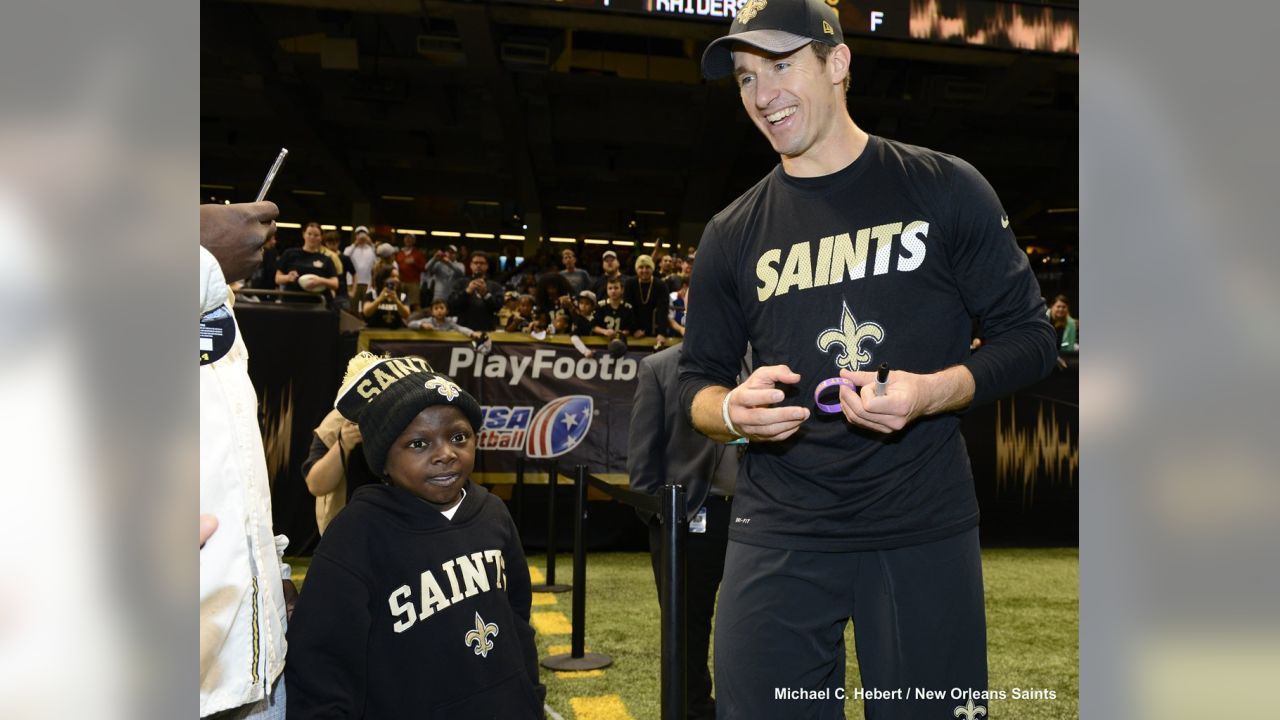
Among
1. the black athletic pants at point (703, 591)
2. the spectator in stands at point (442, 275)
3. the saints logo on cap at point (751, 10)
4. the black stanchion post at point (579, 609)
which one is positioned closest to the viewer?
the saints logo on cap at point (751, 10)

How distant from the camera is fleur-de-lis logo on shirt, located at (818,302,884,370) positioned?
1705 mm

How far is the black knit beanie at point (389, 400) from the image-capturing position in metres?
2.38

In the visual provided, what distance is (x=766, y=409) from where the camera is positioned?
5.22 feet

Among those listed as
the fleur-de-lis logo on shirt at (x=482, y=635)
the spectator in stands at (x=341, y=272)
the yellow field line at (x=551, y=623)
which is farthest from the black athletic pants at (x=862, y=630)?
the spectator in stands at (x=341, y=272)

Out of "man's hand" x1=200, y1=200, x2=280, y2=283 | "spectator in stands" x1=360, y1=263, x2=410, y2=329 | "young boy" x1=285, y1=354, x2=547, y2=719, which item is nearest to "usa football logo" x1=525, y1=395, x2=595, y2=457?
"spectator in stands" x1=360, y1=263, x2=410, y2=329

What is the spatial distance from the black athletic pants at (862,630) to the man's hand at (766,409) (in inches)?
10.7

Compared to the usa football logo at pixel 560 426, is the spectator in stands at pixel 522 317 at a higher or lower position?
higher

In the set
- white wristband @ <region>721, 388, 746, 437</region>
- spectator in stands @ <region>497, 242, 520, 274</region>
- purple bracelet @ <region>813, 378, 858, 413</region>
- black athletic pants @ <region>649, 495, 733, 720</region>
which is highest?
spectator in stands @ <region>497, 242, 520, 274</region>

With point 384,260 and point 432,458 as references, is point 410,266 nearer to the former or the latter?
point 384,260

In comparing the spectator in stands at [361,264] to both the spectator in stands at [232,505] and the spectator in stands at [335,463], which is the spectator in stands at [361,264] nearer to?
the spectator in stands at [335,463]

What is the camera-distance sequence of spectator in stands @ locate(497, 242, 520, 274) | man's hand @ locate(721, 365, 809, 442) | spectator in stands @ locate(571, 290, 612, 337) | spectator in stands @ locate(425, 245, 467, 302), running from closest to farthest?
1. man's hand @ locate(721, 365, 809, 442)
2. spectator in stands @ locate(571, 290, 612, 337)
3. spectator in stands @ locate(425, 245, 467, 302)
4. spectator in stands @ locate(497, 242, 520, 274)

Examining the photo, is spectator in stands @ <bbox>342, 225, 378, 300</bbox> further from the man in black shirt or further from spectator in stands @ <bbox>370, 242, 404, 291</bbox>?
the man in black shirt

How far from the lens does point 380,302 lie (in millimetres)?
8852

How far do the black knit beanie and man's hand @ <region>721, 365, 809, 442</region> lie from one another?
3.10ft
